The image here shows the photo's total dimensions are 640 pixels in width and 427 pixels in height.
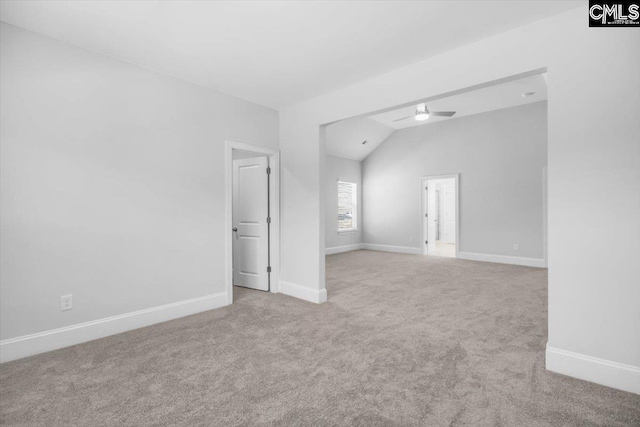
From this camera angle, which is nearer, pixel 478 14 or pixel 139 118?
→ pixel 478 14

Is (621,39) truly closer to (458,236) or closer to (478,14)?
(478,14)

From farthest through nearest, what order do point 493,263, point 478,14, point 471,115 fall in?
1. point 471,115
2. point 493,263
3. point 478,14

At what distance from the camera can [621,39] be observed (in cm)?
200

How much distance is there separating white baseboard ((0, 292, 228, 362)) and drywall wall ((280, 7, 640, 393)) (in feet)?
11.4

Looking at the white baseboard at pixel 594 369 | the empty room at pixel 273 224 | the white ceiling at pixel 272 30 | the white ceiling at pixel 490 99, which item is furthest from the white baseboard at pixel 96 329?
the white ceiling at pixel 490 99

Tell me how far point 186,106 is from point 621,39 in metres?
3.85

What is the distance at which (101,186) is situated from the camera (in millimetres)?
2908

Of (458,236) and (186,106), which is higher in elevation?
(186,106)

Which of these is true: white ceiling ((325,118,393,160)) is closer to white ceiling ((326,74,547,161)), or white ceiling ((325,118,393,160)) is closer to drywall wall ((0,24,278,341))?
white ceiling ((326,74,547,161))

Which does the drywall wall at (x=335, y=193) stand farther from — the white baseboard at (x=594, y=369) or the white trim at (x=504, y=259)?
the white baseboard at (x=594, y=369)

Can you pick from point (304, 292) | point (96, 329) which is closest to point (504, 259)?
point (304, 292)

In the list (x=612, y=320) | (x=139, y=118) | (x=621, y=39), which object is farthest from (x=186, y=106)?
(x=612, y=320)

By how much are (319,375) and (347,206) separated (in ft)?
22.6

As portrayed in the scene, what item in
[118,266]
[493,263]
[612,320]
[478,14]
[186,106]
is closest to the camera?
[612,320]
